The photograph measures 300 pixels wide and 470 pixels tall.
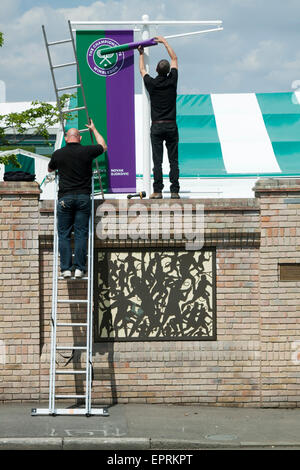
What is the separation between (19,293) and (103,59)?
3.95 m

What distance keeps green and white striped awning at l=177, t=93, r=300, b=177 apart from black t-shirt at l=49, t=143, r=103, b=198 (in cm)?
847

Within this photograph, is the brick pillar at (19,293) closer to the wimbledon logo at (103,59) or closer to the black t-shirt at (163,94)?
the black t-shirt at (163,94)

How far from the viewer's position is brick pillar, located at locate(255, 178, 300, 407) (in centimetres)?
1081

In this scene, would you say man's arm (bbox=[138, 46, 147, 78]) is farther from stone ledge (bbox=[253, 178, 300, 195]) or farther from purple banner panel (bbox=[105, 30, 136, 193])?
stone ledge (bbox=[253, 178, 300, 195])

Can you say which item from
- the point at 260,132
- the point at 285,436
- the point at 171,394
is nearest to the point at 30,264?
the point at 171,394

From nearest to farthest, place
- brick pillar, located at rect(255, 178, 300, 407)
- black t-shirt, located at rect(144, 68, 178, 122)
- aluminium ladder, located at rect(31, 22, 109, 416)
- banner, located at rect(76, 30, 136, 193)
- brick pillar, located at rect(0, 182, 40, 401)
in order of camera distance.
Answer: aluminium ladder, located at rect(31, 22, 109, 416), brick pillar, located at rect(0, 182, 40, 401), brick pillar, located at rect(255, 178, 300, 407), black t-shirt, located at rect(144, 68, 178, 122), banner, located at rect(76, 30, 136, 193)

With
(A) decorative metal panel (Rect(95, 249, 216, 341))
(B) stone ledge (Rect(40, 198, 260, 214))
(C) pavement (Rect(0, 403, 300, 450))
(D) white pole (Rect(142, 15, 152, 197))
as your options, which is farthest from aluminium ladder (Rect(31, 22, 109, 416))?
(D) white pole (Rect(142, 15, 152, 197))

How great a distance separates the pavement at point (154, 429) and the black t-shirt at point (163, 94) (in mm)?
Answer: 4232

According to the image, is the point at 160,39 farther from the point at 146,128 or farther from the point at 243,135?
the point at 243,135

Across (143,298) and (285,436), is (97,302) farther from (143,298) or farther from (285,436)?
(285,436)

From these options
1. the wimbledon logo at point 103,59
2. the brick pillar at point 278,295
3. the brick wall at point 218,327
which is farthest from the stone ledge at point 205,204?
the wimbledon logo at point 103,59

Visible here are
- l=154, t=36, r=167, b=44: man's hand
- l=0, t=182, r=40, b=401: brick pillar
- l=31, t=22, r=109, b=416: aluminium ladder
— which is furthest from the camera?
l=154, t=36, r=167, b=44: man's hand

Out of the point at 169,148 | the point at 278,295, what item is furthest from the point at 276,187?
the point at 169,148

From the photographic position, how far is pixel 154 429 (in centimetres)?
905
